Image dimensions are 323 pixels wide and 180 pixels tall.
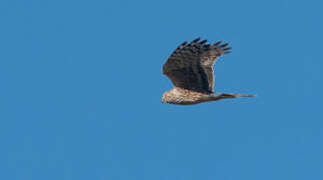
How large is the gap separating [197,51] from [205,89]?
109 cm

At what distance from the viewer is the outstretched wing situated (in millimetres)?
17312

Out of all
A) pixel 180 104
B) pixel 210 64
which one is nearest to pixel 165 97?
pixel 180 104

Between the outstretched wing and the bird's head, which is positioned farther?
the bird's head

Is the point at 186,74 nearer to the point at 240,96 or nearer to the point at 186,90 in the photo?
the point at 186,90

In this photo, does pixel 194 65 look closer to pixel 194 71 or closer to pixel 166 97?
pixel 194 71

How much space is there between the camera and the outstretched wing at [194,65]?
1731 centimetres

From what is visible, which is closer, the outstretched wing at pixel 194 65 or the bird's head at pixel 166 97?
the outstretched wing at pixel 194 65

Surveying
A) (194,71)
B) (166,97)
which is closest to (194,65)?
(194,71)

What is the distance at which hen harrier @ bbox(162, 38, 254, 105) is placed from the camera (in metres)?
17.3

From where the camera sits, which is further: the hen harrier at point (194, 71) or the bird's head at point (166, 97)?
the bird's head at point (166, 97)

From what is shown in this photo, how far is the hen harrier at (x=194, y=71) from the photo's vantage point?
17344 millimetres

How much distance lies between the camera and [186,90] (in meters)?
18.1

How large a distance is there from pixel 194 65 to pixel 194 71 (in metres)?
0.21

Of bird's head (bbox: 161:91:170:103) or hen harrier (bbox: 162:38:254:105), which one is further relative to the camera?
bird's head (bbox: 161:91:170:103)
